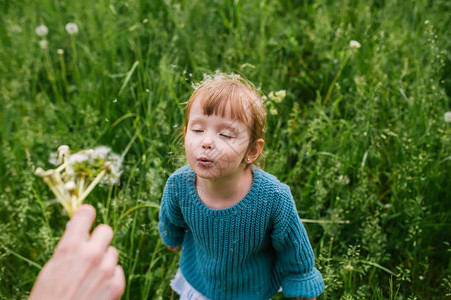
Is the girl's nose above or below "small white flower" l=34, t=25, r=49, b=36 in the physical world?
below

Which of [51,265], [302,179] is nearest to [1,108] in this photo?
[302,179]

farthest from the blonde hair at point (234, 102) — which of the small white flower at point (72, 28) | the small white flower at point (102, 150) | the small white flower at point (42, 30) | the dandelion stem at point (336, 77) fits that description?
the small white flower at point (42, 30)

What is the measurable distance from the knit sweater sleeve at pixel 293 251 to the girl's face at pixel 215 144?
209mm

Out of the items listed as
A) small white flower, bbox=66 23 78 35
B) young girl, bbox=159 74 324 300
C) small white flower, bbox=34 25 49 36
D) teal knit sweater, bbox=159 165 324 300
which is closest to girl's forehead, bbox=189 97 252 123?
young girl, bbox=159 74 324 300

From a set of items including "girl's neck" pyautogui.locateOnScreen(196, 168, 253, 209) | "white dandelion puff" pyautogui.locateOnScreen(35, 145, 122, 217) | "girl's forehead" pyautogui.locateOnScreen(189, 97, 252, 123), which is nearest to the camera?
"white dandelion puff" pyautogui.locateOnScreen(35, 145, 122, 217)

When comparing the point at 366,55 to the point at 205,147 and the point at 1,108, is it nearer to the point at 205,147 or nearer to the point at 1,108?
the point at 205,147

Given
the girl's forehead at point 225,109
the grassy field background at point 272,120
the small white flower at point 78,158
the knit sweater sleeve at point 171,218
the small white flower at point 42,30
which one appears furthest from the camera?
the small white flower at point 42,30

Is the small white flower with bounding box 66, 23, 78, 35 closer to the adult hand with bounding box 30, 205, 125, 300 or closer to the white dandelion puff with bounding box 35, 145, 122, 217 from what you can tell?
the white dandelion puff with bounding box 35, 145, 122, 217

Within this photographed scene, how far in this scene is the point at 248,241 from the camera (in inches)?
53.2

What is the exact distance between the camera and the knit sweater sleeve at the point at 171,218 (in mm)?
1424

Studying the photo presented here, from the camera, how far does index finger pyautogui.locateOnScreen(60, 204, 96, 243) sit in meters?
0.85

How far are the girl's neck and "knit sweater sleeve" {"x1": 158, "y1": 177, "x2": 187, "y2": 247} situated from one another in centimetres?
10

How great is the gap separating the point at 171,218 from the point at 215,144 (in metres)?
0.41

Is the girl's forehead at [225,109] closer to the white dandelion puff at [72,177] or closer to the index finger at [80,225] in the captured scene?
the white dandelion puff at [72,177]
